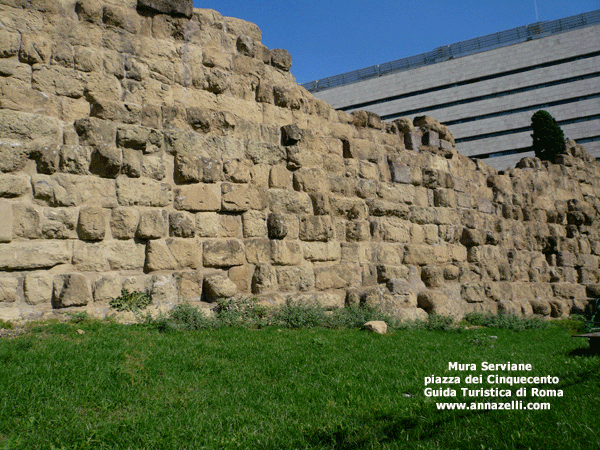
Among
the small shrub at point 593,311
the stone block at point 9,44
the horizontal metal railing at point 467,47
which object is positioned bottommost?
the small shrub at point 593,311

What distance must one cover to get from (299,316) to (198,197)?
6.98ft

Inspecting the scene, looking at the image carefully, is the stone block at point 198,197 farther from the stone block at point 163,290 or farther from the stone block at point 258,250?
the stone block at point 163,290

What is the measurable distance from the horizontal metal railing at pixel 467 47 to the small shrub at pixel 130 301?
148 ft

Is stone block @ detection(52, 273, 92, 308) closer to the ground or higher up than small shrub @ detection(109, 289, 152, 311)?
higher up

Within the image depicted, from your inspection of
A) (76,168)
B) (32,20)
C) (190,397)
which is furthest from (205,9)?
(190,397)

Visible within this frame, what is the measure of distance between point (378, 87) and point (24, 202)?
148ft

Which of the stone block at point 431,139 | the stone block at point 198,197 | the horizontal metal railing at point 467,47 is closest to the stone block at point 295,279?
the stone block at point 198,197

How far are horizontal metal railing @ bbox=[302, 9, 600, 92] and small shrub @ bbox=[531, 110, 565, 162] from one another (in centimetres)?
3212

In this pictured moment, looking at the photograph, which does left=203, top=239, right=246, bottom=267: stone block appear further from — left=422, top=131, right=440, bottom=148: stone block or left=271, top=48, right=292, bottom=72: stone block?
left=422, top=131, right=440, bottom=148: stone block

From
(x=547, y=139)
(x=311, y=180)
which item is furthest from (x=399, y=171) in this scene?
(x=547, y=139)

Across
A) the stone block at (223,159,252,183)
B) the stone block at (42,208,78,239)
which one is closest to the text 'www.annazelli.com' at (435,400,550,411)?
the stone block at (223,159,252,183)

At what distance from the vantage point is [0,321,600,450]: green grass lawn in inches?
122

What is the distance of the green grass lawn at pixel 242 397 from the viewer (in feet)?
10.2

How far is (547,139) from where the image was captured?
1486cm
